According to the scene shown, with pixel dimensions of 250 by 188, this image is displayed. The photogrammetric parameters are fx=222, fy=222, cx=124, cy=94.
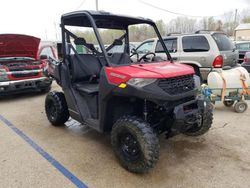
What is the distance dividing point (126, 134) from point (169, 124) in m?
0.58

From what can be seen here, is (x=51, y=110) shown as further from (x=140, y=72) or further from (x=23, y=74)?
(x=23, y=74)

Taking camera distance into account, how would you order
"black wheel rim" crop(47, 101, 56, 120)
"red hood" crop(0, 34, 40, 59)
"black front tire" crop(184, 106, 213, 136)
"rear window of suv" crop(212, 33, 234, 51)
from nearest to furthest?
"black front tire" crop(184, 106, 213, 136) → "black wheel rim" crop(47, 101, 56, 120) → "rear window of suv" crop(212, 33, 234, 51) → "red hood" crop(0, 34, 40, 59)

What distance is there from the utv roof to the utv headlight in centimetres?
110

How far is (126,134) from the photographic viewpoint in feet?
9.25

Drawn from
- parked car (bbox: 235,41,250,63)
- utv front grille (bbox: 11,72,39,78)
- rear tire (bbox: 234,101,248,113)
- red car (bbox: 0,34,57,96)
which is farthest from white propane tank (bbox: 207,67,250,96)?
parked car (bbox: 235,41,250,63)

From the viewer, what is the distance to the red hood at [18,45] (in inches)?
260

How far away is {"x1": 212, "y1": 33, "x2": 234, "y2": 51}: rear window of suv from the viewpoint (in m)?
6.22

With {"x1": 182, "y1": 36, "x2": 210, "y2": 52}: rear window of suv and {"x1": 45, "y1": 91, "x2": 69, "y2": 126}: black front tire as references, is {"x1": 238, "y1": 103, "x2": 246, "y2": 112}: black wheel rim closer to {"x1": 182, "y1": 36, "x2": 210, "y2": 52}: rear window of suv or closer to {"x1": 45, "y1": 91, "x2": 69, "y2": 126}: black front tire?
{"x1": 182, "y1": 36, "x2": 210, "y2": 52}: rear window of suv

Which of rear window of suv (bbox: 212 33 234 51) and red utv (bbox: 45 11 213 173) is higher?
rear window of suv (bbox: 212 33 234 51)

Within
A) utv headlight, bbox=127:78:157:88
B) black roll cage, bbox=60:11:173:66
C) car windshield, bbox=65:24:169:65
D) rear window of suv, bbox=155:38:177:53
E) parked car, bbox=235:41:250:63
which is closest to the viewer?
utv headlight, bbox=127:78:157:88

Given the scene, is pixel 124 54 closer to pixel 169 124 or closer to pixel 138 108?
pixel 138 108

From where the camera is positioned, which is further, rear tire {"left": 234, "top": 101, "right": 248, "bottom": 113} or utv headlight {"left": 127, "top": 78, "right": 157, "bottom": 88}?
rear tire {"left": 234, "top": 101, "right": 248, "bottom": 113}

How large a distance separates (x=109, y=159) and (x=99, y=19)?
203 centimetres

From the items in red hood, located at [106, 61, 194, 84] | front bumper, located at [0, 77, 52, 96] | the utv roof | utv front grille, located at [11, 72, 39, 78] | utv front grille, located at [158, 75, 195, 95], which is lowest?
front bumper, located at [0, 77, 52, 96]
